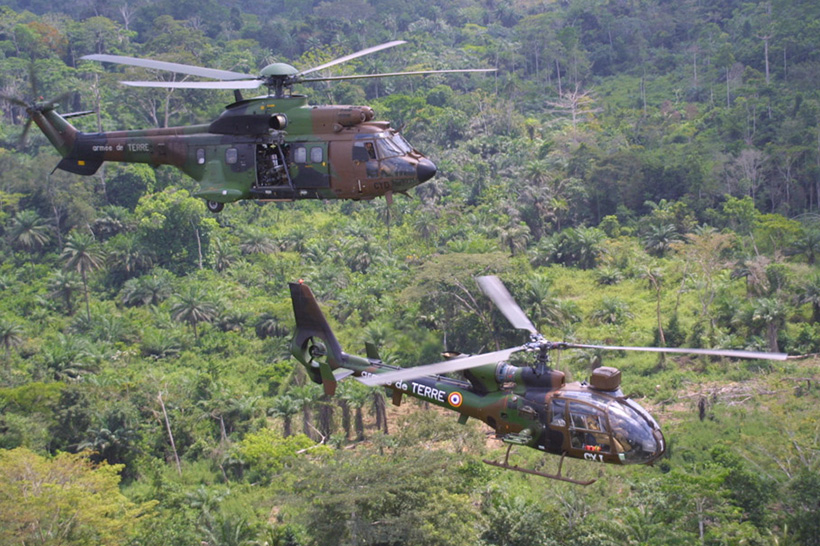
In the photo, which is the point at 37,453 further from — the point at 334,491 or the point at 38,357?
the point at 334,491

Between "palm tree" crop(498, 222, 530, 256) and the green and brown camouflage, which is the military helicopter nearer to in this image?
the green and brown camouflage

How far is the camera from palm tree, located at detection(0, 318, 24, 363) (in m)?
48.8

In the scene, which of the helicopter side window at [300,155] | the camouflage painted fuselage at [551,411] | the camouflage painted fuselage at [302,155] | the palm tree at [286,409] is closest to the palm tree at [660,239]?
the palm tree at [286,409]

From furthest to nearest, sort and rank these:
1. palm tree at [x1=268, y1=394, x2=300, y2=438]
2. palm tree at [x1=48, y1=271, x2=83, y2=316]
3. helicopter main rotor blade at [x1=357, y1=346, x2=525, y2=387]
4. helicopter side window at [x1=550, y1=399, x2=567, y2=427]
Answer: palm tree at [x1=48, y1=271, x2=83, y2=316], palm tree at [x1=268, y1=394, x2=300, y2=438], helicopter side window at [x1=550, y1=399, x2=567, y2=427], helicopter main rotor blade at [x1=357, y1=346, x2=525, y2=387]

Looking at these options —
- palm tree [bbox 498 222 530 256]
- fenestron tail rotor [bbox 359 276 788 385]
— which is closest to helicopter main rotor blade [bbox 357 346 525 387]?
fenestron tail rotor [bbox 359 276 788 385]

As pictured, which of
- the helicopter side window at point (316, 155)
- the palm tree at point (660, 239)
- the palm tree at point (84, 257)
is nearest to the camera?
the helicopter side window at point (316, 155)

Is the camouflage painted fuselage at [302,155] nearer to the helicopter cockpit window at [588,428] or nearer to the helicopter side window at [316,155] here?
the helicopter side window at [316,155]

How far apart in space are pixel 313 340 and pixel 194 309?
30716 mm

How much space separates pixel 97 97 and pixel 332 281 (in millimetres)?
29520

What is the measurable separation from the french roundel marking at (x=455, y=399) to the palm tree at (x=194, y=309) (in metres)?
33.7

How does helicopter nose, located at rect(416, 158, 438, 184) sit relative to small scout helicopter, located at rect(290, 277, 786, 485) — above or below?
above

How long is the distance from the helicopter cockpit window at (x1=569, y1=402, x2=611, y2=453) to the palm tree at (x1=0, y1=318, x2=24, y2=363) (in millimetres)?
37323

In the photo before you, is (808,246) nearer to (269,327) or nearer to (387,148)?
(269,327)

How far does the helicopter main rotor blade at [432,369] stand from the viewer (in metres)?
15.7
